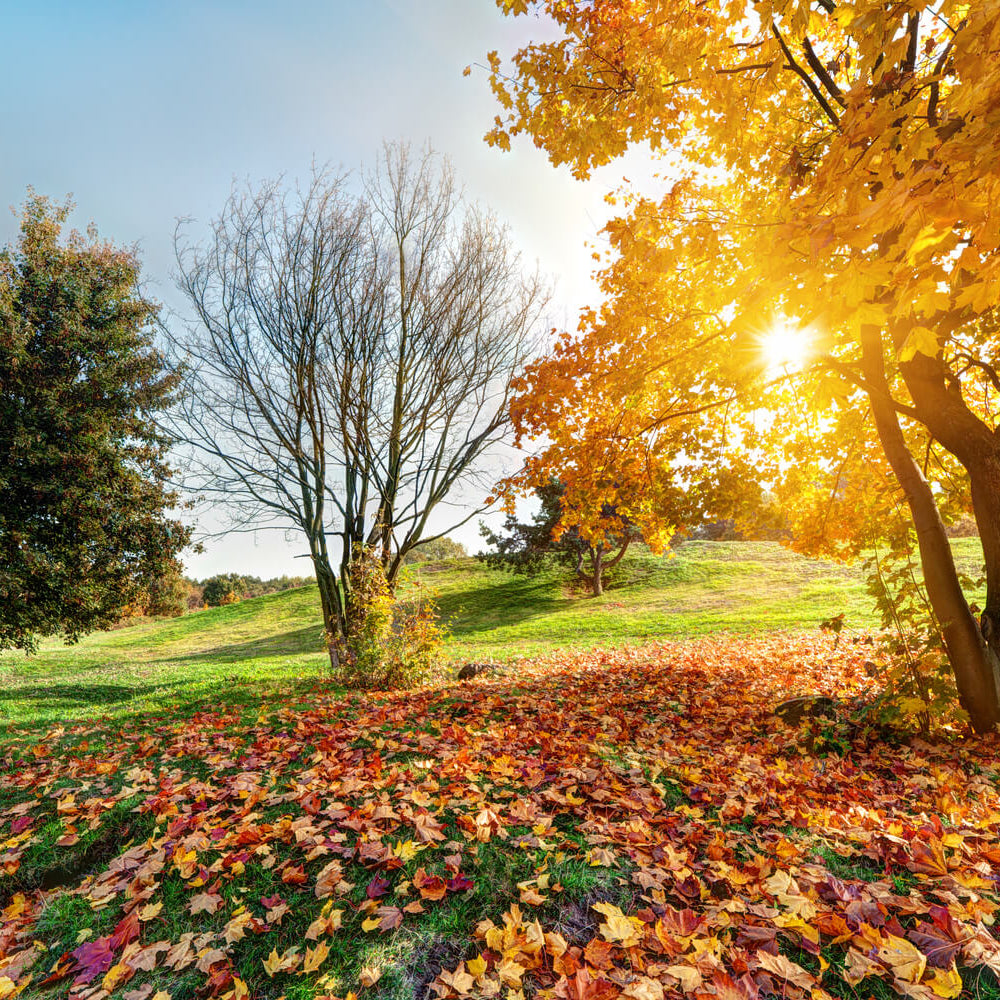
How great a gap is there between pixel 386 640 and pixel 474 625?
13.8 m

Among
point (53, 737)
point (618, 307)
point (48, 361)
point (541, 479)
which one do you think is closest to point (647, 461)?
point (541, 479)

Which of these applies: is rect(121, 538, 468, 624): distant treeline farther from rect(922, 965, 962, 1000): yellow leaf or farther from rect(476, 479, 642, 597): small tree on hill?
rect(922, 965, 962, 1000): yellow leaf

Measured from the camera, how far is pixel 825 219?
2.63m

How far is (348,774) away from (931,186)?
5282mm

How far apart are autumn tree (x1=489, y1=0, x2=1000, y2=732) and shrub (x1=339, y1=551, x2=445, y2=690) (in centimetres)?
466

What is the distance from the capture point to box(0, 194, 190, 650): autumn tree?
373 inches

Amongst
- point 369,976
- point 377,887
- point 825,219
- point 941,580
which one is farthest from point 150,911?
point 941,580

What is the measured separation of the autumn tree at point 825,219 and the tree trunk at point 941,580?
0.6 inches

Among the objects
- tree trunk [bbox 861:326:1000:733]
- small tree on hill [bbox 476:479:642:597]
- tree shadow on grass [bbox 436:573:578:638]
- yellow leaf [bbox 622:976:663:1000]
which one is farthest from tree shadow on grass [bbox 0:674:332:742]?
small tree on hill [bbox 476:479:642:597]

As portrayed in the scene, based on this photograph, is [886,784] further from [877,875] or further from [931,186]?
[931,186]

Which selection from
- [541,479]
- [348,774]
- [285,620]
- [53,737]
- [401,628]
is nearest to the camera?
[348,774]

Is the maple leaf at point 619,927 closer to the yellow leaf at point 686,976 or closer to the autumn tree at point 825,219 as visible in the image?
the yellow leaf at point 686,976

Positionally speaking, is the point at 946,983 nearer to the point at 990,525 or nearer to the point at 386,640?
the point at 990,525

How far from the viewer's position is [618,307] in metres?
6.75
